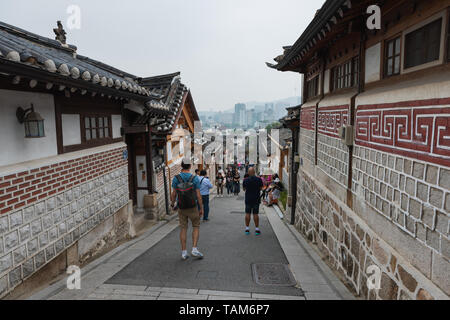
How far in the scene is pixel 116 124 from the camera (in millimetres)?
7969

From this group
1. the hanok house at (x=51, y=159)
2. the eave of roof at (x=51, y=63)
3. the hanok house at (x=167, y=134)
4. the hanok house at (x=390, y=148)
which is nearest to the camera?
the hanok house at (x=390, y=148)

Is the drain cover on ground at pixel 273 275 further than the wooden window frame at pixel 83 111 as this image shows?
No

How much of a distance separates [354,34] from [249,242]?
4965mm

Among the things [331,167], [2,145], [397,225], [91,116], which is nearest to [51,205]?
[2,145]

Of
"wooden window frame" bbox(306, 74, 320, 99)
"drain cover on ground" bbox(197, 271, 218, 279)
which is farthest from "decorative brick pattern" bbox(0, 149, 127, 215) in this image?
"wooden window frame" bbox(306, 74, 320, 99)

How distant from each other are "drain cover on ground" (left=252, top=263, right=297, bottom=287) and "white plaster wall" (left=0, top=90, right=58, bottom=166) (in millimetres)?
4094

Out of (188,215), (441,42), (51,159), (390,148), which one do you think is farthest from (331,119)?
(51,159)

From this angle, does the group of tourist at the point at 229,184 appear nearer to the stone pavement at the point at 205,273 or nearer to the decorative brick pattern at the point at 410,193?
the stone pavement at the point at 205,273

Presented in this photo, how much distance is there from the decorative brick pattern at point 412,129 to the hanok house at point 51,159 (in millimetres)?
4315

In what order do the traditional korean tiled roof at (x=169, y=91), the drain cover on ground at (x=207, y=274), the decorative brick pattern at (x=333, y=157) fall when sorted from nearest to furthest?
1. the drain cover on ground at (x=207, y=274)
2. the decorative brick pattern at (x=333, y=157)
3. the traditional korean tiled roof at (x=169, y=91)

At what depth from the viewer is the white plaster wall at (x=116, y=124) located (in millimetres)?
7777

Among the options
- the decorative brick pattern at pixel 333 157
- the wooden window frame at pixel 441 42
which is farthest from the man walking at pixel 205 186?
the wooden window frame at pixel 441 42

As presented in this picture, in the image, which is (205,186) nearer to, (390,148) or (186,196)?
(186,196)

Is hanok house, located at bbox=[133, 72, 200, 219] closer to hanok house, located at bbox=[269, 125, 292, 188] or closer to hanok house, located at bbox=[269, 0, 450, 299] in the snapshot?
hanok house, located at bbox=[269, 125, 292, 188]
